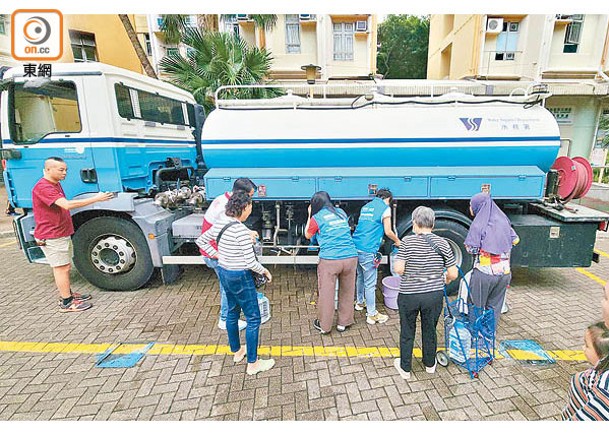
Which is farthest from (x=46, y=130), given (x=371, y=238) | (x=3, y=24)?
(x=3, y=24)

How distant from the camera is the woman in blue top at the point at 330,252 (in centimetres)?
305

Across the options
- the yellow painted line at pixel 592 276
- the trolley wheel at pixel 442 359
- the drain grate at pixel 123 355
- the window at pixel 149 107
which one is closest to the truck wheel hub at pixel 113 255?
the drain grate at pixel 123 355

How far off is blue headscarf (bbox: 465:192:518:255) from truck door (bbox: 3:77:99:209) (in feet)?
14.1

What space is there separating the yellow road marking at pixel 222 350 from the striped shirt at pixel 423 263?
90 centimetres

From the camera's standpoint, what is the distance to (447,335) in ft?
9.45

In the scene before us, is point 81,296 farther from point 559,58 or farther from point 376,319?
point 559,58

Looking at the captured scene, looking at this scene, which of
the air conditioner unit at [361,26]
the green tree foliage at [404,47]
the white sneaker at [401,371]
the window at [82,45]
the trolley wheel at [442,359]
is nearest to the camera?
the white sneaker at [401,371]

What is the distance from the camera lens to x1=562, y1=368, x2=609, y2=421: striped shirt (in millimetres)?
1307

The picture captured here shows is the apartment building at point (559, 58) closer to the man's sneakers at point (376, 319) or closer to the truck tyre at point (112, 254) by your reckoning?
the man's sneakers at point (376, 319)

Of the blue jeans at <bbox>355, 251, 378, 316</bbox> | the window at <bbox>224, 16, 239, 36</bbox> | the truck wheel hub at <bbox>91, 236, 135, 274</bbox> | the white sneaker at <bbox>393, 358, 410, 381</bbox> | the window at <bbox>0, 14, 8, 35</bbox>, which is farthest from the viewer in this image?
the window at <bbox>224, 16, 239, 36</bbox>

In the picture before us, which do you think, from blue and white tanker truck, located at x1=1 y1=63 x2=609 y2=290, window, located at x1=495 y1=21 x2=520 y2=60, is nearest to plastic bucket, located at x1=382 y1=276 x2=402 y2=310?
blue and white tanker truck, located at x1=1 y1=63 x2=609 y2=290

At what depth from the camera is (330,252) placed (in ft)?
10.0

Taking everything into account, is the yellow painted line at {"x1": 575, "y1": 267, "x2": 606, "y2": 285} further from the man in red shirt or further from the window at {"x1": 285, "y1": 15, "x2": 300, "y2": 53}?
the window at {"x1": 285, "y1": 15, "x2": 300, "y2": 53}

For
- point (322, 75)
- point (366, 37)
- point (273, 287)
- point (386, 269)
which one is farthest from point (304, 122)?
point (366, 37)
